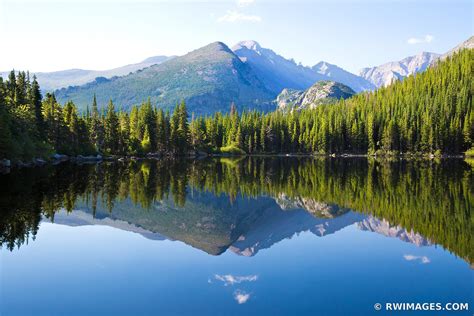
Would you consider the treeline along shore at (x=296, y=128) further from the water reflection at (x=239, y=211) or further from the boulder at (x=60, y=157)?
the water reflection at (x=239, y=211)

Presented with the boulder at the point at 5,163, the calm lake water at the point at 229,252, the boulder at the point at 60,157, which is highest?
the calm lake water at the point at 229,252

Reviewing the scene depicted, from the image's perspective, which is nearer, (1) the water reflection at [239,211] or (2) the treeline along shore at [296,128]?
(1) the water reflection at [239,211]

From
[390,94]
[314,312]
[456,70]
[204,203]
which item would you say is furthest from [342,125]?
[314,312]

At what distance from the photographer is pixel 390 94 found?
19612 centimetres

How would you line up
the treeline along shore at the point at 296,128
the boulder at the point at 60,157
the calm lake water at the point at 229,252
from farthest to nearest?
1. the treeline along shore at the point at 296,128
2. the boulder at the point at 60,157
3. the calm lake water at the point at 229,252

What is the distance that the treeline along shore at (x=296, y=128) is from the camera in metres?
105

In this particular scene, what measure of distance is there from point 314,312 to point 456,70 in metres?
203

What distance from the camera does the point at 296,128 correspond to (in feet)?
578

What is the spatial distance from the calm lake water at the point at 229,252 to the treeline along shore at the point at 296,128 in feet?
204

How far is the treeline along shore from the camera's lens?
105 metres

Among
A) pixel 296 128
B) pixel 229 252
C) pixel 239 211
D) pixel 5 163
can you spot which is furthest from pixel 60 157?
pixel 296 128

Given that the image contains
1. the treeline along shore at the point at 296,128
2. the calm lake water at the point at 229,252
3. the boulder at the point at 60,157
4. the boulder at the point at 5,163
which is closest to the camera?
the calm lake water at the point at 229,252

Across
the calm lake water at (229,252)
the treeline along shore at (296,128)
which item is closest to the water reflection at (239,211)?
the calm lake water at (229,252)

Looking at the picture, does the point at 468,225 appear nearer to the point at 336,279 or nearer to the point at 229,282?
the point at 336,279
